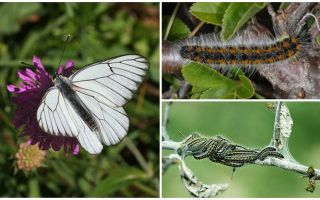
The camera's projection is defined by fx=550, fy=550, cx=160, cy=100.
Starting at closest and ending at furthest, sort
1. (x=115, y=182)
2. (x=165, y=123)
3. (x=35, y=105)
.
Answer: (x=35, y=105), (x=165, y=123), (x=115, y=182)

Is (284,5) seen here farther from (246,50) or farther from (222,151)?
(222,151)

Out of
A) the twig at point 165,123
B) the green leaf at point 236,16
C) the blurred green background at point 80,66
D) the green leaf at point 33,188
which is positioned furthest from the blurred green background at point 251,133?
the green leaf at point 33,188

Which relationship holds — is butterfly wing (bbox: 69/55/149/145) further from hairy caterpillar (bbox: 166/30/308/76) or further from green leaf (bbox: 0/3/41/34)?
green leaf (bbox: 0/3/41/34)

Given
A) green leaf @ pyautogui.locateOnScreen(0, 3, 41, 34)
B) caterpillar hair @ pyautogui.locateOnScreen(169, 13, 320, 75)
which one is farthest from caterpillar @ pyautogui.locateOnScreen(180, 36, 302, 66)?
green leaf @ pyautogui.locateOnScreen(0, 3, 41, 34)

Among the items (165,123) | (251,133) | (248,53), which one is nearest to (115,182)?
(165,123)

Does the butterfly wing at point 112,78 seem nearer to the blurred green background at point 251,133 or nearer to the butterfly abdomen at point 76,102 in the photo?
the butterfly abdomen at point 76,102
